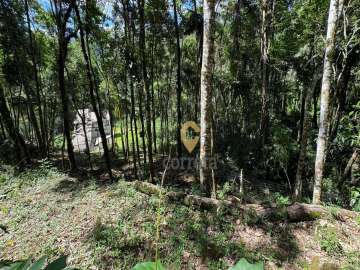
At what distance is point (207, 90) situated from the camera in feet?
15.0

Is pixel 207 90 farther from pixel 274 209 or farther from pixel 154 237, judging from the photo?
pixel 154 237

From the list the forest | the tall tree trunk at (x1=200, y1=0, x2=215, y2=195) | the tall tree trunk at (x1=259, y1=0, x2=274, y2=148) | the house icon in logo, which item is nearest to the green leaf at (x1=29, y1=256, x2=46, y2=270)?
the forest

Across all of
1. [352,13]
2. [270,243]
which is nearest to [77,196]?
[270,243]

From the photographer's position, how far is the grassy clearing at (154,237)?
3.42 meters

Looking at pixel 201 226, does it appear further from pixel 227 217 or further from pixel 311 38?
pixel 311 38

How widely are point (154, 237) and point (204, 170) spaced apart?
173 centimetres

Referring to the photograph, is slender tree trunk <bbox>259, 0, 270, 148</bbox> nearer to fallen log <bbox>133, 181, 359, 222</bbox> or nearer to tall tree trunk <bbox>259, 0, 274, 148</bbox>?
tall tree trunk <bbox>259, 0, 274, 148</bbox>

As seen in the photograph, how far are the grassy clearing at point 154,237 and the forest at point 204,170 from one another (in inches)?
0.8

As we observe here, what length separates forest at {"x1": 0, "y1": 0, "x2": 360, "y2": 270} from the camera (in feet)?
11.7

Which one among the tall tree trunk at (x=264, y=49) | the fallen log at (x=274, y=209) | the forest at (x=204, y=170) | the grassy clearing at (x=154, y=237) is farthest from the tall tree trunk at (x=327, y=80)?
the tall tree trunk at (x=264, y=49)

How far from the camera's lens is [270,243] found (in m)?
3.68

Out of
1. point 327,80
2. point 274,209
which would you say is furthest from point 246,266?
A: point 327,80

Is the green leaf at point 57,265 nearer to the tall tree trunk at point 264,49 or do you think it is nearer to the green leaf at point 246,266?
the green leaf at point 246,266

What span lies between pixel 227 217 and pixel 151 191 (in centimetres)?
168
